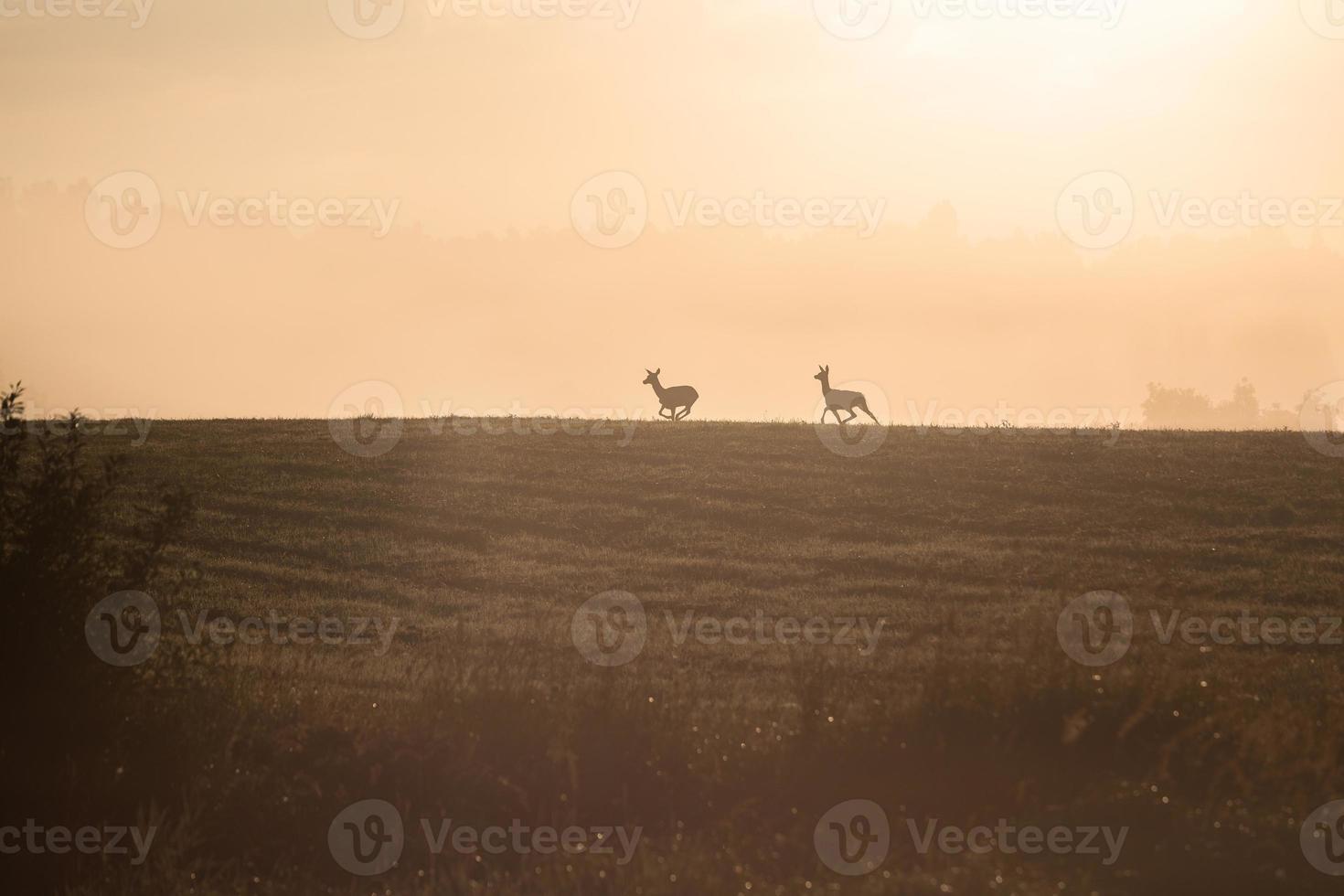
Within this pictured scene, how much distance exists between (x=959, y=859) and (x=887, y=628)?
13340 millimetres

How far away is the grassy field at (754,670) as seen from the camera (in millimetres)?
11672

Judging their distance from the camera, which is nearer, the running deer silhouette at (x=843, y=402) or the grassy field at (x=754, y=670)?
the grassy field at (x=754, y=670)

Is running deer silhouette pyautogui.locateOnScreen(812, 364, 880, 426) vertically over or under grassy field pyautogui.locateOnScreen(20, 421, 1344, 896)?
over

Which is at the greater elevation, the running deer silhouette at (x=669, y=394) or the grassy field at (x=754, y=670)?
the running deer silhouette at (x=669, y=394)

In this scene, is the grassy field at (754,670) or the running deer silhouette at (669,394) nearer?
the grassy field at (754,670)

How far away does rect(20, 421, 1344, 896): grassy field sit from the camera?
38.3 feet

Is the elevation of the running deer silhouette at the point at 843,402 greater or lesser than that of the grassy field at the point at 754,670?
greater

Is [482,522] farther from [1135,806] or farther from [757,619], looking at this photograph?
[1135,806]

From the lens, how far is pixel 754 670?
20969 millimetres

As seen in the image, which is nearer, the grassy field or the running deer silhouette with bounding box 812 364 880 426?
the grassy field

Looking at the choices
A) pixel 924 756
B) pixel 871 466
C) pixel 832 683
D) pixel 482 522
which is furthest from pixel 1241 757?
pixel 871 466

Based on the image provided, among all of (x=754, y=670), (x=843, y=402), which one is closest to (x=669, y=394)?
(x=843, y=402)

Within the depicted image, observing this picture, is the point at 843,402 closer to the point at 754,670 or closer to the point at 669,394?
the point at 669,394

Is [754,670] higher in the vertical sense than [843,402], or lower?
lower
